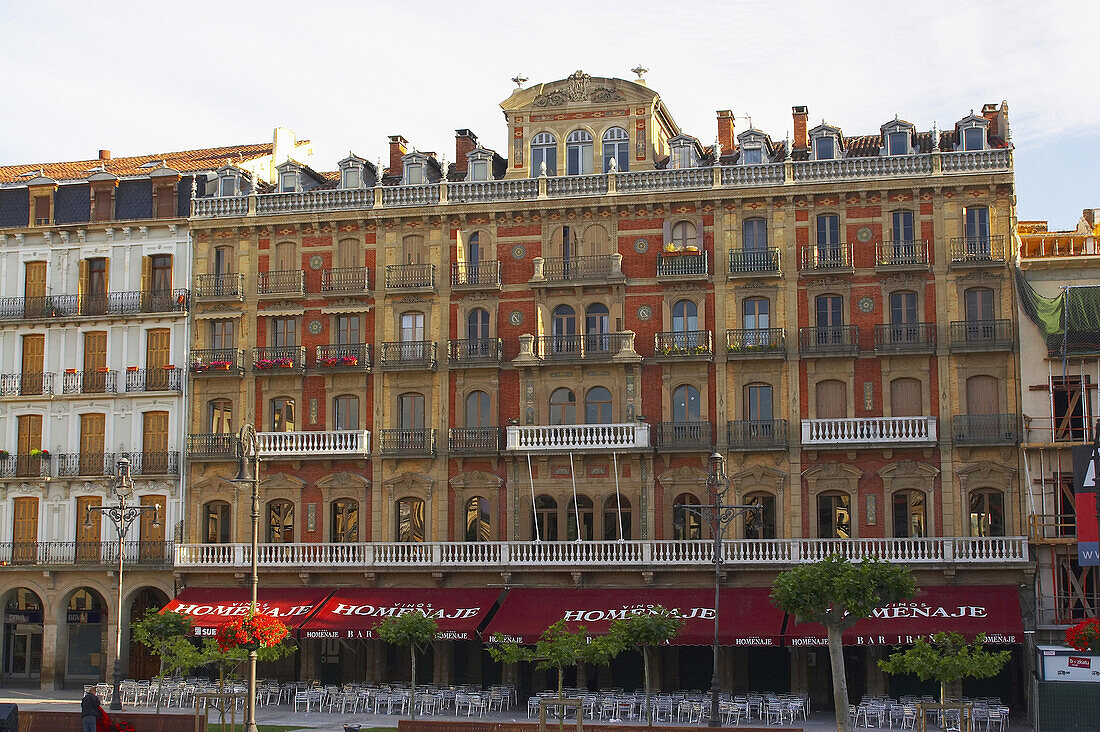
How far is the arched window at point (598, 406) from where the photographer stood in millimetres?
46500

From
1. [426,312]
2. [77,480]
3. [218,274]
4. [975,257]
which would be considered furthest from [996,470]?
[77,480]

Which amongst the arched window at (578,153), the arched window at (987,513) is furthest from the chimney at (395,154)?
the arched window at (987,513)

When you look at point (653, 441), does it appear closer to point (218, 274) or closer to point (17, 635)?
point (218, 274)

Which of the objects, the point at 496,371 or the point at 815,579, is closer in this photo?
the point at 815,579

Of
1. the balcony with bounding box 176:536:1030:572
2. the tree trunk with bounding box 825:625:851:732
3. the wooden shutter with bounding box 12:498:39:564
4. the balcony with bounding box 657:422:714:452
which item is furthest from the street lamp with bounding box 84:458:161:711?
the tree trunk with bounding box 825:625:851:732

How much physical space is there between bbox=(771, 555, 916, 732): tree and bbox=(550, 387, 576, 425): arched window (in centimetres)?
1420

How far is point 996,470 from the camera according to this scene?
43250mm

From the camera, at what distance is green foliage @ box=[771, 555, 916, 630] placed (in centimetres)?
3281

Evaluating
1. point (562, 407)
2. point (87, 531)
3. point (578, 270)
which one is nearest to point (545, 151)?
point (578, 270)

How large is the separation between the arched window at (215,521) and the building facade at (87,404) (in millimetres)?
1041

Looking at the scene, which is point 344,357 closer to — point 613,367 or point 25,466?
point 613,367

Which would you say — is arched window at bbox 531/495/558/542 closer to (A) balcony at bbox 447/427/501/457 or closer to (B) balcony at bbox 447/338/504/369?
(A) balcony at bbox 447/427/501/457

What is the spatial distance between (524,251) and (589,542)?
10212 mm

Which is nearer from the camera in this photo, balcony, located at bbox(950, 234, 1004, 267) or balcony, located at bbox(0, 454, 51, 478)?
balcony, located at bbox(950, 234, 1004, 267)
